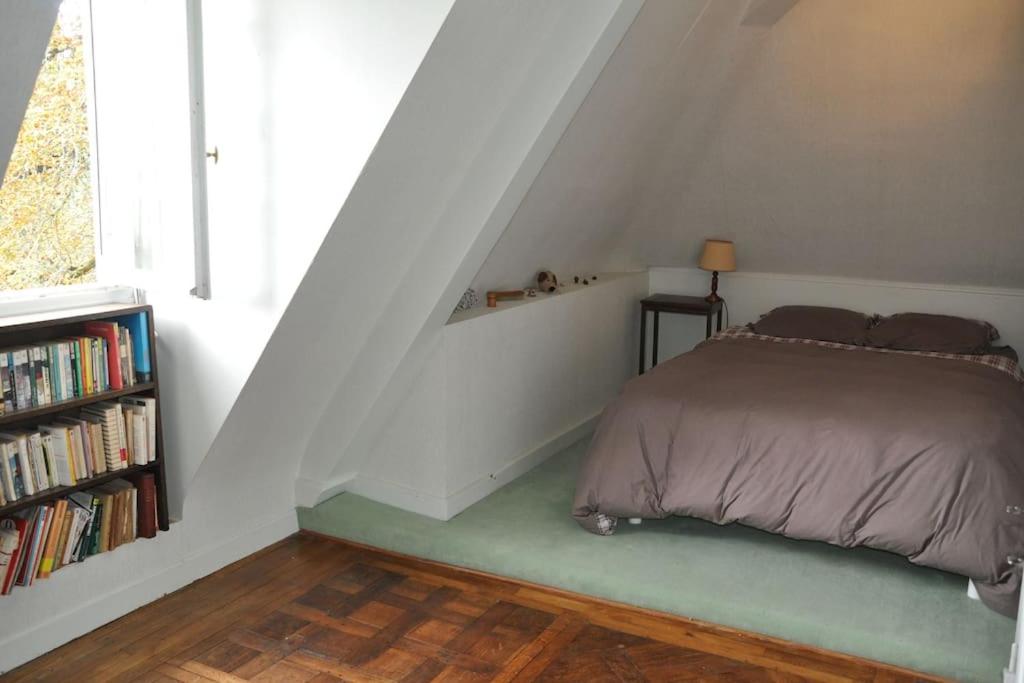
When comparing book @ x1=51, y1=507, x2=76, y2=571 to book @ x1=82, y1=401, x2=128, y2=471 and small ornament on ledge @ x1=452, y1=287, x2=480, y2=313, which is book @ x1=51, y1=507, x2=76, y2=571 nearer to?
book @ x1=82, y1=401, x2=128, y2=471

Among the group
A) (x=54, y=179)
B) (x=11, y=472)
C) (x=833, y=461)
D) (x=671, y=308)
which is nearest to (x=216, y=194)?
(x=54, y=179)

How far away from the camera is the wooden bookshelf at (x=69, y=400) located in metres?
2.71

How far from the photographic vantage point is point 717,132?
4840mm

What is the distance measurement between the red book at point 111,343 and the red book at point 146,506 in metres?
0.35

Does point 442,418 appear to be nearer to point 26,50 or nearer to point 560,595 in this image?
point 560,595

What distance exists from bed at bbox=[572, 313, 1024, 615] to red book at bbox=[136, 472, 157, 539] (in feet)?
5.05

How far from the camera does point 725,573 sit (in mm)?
3219

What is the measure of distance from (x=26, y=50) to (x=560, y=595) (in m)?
2.33

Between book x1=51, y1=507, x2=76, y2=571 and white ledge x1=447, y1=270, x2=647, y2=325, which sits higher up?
white ledge x1=447, y1=270, x2=647, y2=325

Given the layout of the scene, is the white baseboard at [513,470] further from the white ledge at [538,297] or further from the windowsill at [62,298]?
the windowsill at [62,298]

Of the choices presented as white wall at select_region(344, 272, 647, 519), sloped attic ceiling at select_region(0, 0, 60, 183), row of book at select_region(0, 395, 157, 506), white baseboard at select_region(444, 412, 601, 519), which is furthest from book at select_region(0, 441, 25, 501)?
white baseboard at select_region(444, 412, 601, 519)

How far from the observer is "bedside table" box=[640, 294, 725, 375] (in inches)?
211

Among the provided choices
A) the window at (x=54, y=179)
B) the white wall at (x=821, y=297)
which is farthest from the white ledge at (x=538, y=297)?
the window at (x=54, y=179)

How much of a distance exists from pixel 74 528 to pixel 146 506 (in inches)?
10.6
